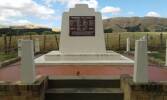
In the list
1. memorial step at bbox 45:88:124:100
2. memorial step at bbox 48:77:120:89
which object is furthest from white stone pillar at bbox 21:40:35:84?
memorial step at bbox 48:77:120:89

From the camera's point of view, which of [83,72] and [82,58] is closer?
[83,72]

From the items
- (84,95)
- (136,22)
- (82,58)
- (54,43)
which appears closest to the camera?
(84,95)

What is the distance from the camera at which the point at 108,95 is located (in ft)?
23.8

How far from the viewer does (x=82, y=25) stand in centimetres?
1334

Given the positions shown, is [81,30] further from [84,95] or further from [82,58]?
[84,95]

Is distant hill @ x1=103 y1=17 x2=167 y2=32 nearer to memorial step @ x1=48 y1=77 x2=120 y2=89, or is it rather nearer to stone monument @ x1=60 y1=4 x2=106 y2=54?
stone monument @ x1=60 y1=4 x2=106 y2=54

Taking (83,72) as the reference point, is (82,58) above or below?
above

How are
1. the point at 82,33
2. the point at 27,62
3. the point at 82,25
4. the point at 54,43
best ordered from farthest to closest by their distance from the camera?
1. the point at 54,43
2. the point at 82,33
3. the point at 82,25
4. the point at 27,62

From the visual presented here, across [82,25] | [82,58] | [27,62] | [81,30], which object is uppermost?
[82,25]

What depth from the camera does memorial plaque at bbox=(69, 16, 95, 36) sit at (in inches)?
527

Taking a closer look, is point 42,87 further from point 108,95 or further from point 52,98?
point 108,95

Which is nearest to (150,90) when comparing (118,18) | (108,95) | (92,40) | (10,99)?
(108,95)

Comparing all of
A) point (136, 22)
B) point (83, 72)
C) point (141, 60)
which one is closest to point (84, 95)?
point (141, 60)

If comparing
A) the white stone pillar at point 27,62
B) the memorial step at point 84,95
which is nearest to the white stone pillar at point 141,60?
the memorial step at point 84,95
